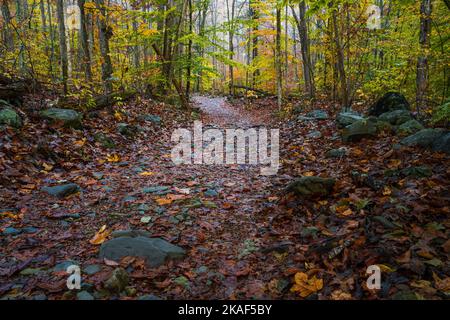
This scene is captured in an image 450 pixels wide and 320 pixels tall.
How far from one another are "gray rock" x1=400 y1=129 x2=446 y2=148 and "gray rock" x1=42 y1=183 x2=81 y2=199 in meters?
5.99

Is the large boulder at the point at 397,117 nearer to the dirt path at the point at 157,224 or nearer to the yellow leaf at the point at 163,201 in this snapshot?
the dirt path at the point at 157,224

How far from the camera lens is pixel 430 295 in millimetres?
2672

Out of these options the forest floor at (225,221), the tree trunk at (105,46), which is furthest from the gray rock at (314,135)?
the tree trunk at (105,46)

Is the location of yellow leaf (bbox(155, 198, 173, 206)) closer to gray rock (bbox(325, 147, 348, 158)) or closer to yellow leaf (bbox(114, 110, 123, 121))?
gray rock (bbox(325, 147, 348, 158))

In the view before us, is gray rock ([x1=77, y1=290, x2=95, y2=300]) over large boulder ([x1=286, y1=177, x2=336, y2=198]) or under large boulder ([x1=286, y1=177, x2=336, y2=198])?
under

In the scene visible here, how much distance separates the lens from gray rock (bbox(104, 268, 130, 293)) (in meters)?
3.03

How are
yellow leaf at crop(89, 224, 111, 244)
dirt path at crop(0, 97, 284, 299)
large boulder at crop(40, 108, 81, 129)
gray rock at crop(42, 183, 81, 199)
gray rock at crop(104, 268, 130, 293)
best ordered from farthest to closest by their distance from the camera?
large boulder at crop(40, 108, 81, 129) < gray rock at crop(42, 183, 81, 199) < yellow leaf at crop(89, 224, 111, 244) < dirt path at crop(0, 97, 284, 299) < gray rock at crop(104, 268, 130, 293)

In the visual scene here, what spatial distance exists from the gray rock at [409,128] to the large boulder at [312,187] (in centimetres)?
283

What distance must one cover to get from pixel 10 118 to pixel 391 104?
9.17 meters

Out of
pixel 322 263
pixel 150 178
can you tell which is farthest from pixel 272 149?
pixel 322 263

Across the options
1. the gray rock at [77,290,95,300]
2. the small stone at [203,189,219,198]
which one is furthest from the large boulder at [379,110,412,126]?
the gray rock at [77,290,95,300]

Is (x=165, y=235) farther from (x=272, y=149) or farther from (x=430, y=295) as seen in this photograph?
(x=272, y=149)

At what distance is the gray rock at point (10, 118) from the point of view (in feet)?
21.7

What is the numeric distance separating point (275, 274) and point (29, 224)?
133 inches
